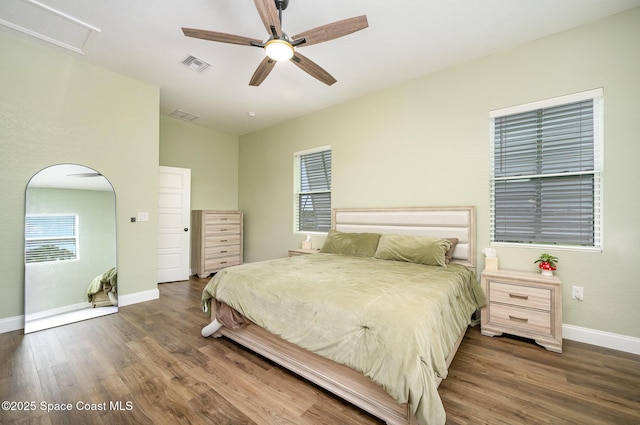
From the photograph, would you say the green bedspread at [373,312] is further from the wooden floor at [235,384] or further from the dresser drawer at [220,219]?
the dresser drawer at [220,219]

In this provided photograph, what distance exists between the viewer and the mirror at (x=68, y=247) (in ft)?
9.29

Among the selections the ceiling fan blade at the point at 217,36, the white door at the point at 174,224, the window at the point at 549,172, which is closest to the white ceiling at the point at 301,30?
the ceiling fan blade at the point at 217,36

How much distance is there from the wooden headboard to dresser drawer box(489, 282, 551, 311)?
1.39ft

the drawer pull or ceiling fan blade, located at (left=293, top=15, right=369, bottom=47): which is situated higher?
ceiling fan blade, located at (left=293, top=15, right=369, bottom=47)

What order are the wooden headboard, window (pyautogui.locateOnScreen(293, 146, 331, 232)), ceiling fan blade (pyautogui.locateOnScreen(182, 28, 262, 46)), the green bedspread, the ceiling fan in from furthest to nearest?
1. window (pyautogui.locateOnScreen(293, 146, 331, 232))
2. the wooden headboard
3. ceiling fan blade (pyautogui.locateOnScreen(182, 28, 262, 46))
4. the ceiling fan
5. the green bedspread

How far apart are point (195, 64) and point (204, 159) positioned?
8.36 ft

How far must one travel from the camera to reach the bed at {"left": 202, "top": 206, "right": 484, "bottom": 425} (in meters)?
1.38

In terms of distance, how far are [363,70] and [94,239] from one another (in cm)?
394

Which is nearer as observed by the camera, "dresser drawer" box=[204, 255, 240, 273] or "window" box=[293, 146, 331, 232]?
"window" box=[293, 146, 331, 232]

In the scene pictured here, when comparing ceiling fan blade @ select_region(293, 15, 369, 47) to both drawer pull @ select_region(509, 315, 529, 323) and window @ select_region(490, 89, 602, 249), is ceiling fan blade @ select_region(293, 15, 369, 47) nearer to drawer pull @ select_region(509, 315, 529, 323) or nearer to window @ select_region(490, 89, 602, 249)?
window @ select_region(490, 89, 602, 249)

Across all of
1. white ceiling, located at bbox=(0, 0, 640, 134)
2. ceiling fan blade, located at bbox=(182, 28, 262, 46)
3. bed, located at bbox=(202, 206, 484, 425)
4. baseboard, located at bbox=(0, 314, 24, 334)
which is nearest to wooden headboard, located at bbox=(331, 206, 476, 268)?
bed, located at bbox=(202, 206, 484, 425)

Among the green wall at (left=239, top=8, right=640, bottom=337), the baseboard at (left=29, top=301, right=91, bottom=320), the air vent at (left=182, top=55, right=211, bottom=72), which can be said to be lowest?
the baseboard at (left=29, top=301, right=91, bottom=320)

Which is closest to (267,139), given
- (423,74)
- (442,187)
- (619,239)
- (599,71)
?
(423,74)

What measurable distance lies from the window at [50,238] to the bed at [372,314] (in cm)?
193
